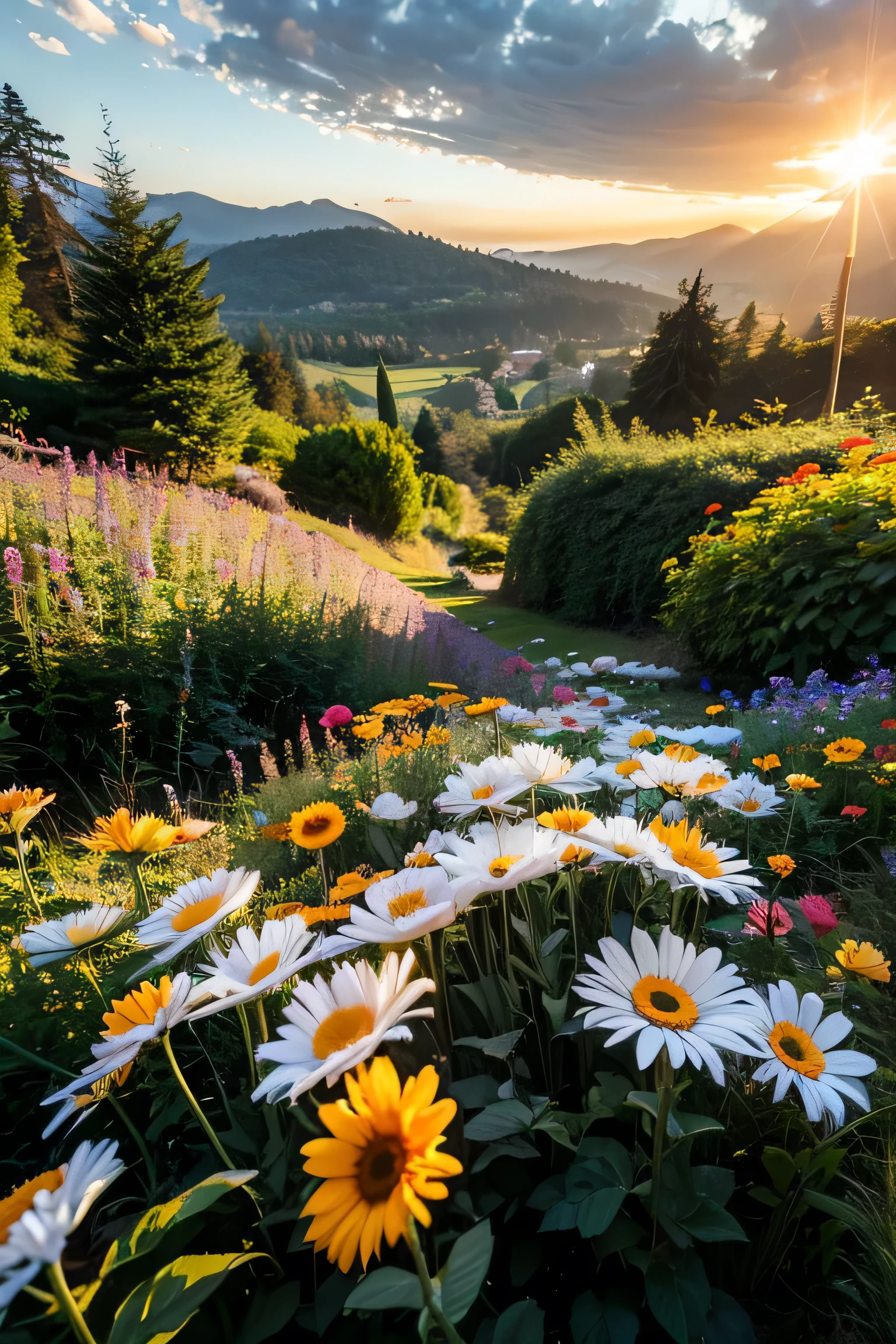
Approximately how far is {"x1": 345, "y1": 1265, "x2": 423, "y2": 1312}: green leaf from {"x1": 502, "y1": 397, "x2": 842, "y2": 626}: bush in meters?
7.81

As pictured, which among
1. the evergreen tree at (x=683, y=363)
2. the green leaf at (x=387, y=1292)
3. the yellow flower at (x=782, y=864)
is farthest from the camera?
the evergreen tree at (x=683, y=363)

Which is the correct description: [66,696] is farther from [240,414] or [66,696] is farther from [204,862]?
[240,414]

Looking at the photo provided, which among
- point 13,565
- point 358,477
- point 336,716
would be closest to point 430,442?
point 358,477

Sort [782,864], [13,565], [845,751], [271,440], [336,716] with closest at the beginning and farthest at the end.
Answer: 1. [782,864]
2. [845,751]
3. [336,716]
4. [13,565]
5. [271,440]

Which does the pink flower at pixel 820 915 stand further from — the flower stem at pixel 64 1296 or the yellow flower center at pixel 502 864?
the flower stem at pixel 64 1296

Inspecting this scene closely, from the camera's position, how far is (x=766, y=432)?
838 centimetres

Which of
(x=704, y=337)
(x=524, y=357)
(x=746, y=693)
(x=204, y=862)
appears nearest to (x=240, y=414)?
(x=704, y=337)

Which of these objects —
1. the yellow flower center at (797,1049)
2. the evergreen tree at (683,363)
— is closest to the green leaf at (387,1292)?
the yellow flower center at (797,1049)

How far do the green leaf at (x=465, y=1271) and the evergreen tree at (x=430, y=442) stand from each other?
34.4m

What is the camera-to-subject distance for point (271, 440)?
77.5 ft

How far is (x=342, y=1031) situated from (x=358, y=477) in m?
20.1

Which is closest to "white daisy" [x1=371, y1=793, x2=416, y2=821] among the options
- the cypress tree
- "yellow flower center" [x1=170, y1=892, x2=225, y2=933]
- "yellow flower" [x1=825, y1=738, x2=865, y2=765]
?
"yellow flower center" [x1=170, y1=892, x2=225, y2=933]

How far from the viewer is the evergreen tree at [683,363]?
1578cm

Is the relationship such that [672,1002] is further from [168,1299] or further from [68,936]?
[68,936]
